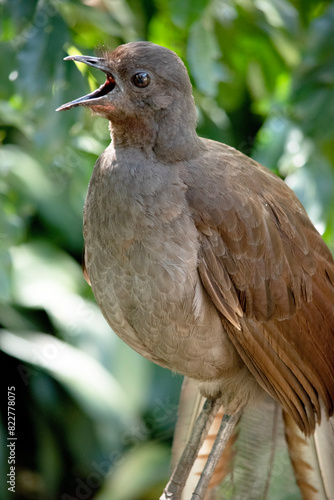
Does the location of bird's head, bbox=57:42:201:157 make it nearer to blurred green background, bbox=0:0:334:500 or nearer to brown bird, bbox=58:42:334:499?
brown bird, bbox=58:42:334:499

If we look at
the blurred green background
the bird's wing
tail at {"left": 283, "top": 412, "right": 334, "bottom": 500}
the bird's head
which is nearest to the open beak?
the bird's head

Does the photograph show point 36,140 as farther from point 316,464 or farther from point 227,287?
point 316,464

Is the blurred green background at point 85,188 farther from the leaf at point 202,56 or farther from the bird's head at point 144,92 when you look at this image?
the bird's head at point 144,92

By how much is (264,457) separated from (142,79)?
1324mm

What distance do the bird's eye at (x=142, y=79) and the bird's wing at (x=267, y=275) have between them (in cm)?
25

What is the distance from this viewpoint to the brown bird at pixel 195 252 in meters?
1.91

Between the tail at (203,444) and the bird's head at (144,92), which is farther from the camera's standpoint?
the tail at (203,444)

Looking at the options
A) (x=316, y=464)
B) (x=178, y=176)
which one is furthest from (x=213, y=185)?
(x=316, y=464)

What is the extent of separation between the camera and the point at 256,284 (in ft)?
6.77

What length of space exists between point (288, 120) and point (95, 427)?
1.66m

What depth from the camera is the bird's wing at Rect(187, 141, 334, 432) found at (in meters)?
1.97

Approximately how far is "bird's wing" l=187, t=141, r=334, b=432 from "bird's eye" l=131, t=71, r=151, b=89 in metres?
0.25

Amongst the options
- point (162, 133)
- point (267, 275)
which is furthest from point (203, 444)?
point (162, 133)

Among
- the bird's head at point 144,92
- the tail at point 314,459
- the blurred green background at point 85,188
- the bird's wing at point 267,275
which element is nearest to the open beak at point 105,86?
the bird's head at point 144,92
